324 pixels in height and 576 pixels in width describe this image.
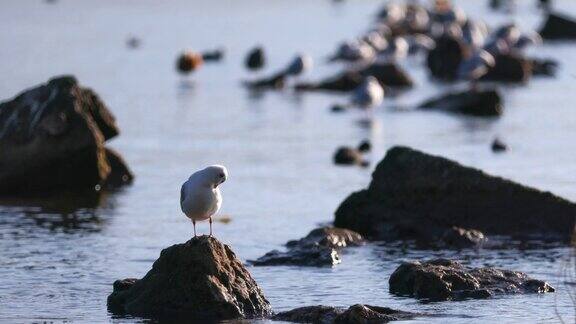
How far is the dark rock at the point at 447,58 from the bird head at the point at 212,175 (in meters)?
35.9

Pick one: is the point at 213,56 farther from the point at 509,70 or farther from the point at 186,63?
the point at 509,70

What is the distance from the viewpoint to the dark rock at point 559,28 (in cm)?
6488

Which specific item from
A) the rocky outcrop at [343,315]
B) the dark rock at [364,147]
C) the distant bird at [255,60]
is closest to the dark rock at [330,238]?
the rocky outcrop at [343,315]

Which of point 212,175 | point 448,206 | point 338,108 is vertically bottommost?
point 448,206

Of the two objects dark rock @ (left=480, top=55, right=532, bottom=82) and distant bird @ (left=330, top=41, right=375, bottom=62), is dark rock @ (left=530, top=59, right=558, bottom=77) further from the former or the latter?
distant bird @ (left=330, top=41, right=375, bottom=62)

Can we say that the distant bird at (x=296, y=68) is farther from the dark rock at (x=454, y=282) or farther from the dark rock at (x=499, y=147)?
the dark rock at (x=454, y=282)

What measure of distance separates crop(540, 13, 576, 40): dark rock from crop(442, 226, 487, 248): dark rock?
150 ft

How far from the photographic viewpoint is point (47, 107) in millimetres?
24500

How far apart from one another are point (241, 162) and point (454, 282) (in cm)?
1275

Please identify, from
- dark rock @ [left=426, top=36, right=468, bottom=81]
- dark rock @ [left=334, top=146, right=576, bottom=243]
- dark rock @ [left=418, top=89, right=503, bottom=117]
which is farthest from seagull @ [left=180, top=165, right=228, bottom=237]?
dark rock @ [left=426, top=36, right=468, bottom=81]

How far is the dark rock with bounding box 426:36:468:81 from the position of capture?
50844 mm

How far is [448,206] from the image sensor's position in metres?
21.1

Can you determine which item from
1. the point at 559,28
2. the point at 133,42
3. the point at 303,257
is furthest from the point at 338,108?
the point at 559,28

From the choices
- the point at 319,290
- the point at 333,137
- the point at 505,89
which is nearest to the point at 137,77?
the point at 505,89
